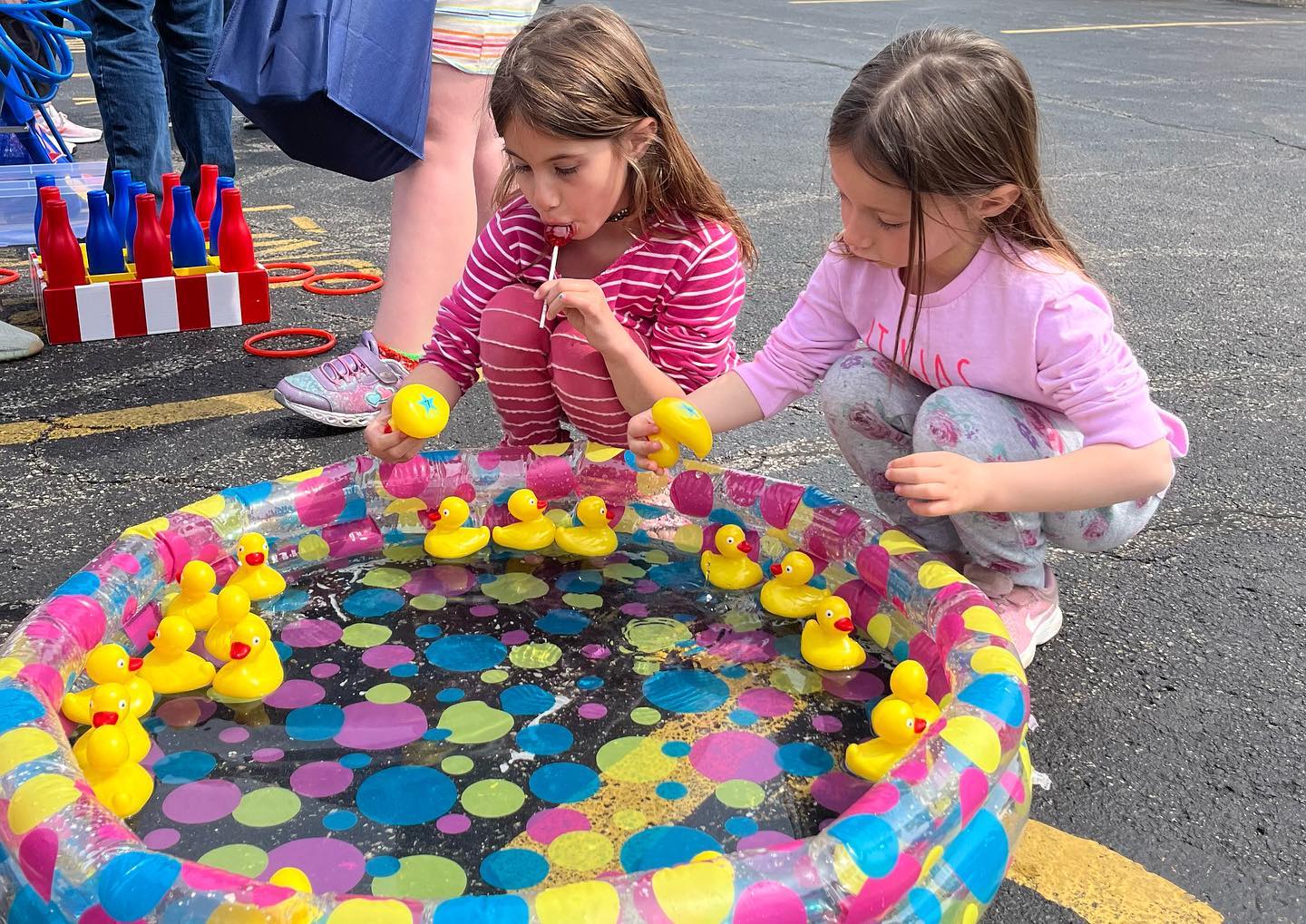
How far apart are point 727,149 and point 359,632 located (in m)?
4.32

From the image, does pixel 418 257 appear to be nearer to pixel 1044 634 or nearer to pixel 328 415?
pixel 328 415

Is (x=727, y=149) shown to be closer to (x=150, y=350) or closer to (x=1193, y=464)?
(x=150, y=350)

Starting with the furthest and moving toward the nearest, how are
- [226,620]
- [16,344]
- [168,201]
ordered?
1. [168,201]
2. [16,344]
3. [226,620]

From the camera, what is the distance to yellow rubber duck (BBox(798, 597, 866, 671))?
185 centimetres

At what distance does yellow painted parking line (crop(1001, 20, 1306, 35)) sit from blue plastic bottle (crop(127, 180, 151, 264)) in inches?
347

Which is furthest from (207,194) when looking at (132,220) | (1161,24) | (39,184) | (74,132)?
(1161,24)

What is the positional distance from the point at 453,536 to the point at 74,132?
186 inches

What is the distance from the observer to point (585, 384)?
2256 millimetres

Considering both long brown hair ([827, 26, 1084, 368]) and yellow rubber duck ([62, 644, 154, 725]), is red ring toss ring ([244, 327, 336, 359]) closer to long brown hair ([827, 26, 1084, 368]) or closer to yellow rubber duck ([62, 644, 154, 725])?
yellow rubber duck ([62, 644, 154, 725])

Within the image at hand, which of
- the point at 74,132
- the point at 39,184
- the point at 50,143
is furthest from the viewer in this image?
the point at 74,132

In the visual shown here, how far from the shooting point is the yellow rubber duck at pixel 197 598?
1.88 m

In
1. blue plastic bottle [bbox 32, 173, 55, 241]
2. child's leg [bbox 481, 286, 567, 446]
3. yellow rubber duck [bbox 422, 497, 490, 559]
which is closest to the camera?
yellow rubber duck [bbox 422, 497, 490, 559]

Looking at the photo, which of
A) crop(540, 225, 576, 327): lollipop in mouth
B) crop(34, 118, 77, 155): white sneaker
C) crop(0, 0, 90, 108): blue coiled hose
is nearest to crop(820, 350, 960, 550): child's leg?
crop(540, 225, 576, 327): lollipop in mouth

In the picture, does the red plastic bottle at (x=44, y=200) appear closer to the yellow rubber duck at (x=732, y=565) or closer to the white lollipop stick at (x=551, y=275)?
the white lollipop stick at (x=551, y=275)
